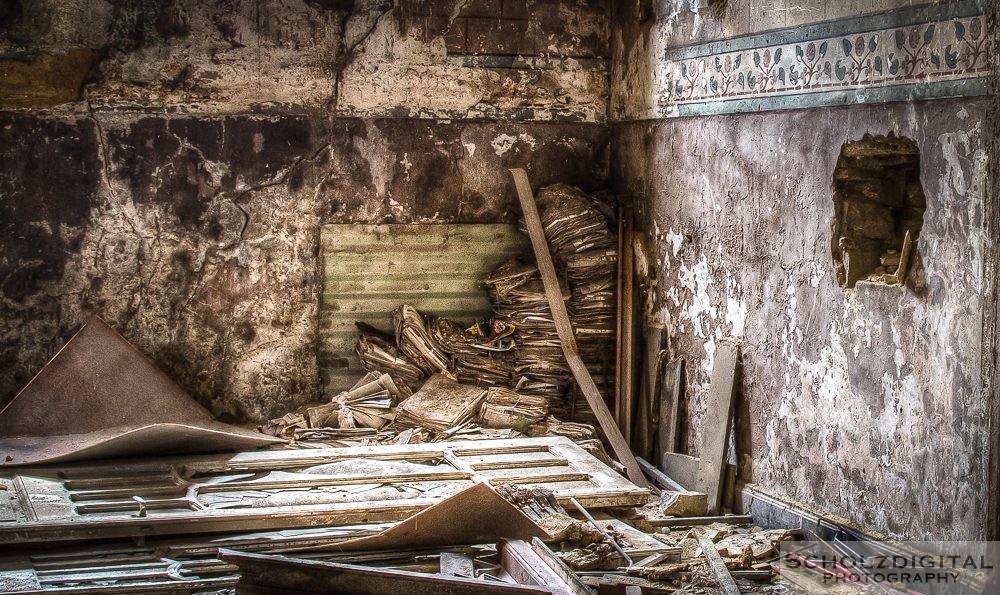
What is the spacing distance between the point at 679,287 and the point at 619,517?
1.64 meters

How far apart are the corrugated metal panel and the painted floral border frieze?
173 cm

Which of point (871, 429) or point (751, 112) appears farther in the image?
point (751, 112)

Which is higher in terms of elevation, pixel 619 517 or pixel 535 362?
pixel 535 362

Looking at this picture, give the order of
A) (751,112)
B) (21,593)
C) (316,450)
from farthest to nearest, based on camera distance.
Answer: (316,450), (751,112), (21,593)

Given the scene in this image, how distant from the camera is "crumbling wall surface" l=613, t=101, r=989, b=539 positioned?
3910 millimetres

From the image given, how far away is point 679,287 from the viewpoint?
6.24 meters

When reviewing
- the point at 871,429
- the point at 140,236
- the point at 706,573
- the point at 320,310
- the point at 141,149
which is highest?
the point at 141,149

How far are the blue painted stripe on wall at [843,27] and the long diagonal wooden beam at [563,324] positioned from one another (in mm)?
1440

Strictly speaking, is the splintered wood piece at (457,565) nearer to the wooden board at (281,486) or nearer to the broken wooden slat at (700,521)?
the wooden board at (281,486)

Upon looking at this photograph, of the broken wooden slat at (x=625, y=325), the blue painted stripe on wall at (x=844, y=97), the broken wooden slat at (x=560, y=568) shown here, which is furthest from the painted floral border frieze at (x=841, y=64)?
the broken wooden slat at (x=560, y=568)

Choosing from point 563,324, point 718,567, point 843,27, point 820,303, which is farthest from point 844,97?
point 563,324

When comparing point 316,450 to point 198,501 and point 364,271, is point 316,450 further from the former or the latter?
point 364,271

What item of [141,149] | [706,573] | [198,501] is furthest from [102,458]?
[706,573]

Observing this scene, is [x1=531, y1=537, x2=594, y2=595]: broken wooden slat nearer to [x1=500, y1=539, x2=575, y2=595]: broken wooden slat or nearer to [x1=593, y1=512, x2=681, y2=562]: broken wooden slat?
[x1=500, y1=539, x2=575, y2=595]: broken wooden slat
